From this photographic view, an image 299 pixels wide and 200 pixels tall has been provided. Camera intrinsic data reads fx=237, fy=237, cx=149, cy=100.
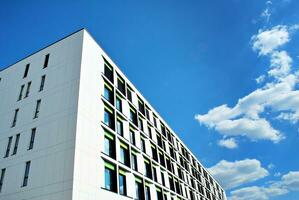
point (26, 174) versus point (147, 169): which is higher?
point (147, 169)

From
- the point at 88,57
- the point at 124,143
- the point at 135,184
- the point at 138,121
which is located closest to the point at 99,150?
the point at 124,143

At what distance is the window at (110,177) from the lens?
1828 centimetres

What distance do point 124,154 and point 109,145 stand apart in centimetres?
268

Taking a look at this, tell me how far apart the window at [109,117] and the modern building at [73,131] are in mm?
96

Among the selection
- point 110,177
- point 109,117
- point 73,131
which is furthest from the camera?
point 109,117

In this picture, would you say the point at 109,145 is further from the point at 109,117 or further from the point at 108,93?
the point at 108,93

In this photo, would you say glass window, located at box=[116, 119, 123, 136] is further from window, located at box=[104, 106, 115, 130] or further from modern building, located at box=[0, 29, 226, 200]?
window, located at box=[104, 106, 115, 130]

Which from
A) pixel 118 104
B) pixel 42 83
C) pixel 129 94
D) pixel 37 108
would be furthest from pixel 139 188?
pixel 42 83

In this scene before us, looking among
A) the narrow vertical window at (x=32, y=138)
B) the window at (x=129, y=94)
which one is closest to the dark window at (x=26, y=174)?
the narrow vertical window at (x=32, y=138)

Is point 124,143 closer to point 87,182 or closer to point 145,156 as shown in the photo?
point 145,156

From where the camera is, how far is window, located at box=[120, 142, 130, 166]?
71.7 ft

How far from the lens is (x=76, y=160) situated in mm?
15227

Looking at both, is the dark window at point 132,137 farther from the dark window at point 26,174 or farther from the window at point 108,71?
the dark window at point 26,174

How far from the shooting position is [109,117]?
22.0 metres
